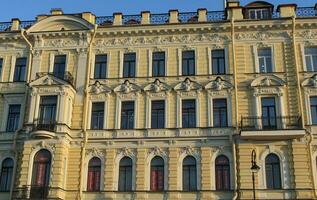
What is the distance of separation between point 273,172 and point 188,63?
8.15 meters

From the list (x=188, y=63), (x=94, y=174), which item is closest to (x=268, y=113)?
(x=188, y=63)

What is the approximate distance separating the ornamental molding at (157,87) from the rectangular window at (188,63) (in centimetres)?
140

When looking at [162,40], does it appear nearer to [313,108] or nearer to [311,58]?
[311,58]

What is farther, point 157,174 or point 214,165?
point 157,174

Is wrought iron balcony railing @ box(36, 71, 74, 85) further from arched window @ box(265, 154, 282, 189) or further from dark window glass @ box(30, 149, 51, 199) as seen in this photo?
arched window @ box(265, 154, 282, 189)

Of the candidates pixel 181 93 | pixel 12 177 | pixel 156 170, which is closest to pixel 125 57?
pixel 181 93

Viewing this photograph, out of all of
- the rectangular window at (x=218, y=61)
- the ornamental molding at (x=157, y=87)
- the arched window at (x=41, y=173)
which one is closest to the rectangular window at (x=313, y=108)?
the rectangular window at (x=218, y=61)

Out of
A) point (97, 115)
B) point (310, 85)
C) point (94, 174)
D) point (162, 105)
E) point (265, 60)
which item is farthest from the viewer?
point (265, 60)

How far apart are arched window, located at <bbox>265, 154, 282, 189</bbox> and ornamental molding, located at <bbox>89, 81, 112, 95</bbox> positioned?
9982 mm

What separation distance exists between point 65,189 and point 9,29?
455 inches

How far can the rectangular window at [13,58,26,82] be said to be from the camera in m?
29.2

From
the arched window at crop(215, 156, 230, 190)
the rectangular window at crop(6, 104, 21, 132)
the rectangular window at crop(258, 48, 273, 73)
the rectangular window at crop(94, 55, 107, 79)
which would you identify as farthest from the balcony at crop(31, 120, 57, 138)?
the rectangular window at crop(258, 48, 273, 73)

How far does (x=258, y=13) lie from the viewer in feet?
95.8

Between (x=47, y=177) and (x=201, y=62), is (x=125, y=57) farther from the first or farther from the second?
(x=47, y=177)
